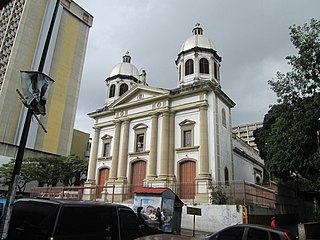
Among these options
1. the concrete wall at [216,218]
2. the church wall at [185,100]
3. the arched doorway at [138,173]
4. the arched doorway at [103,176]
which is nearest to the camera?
the concrete wall at [216,218]

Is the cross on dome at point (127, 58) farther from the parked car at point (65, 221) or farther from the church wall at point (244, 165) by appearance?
the parked car at point (65, 221)

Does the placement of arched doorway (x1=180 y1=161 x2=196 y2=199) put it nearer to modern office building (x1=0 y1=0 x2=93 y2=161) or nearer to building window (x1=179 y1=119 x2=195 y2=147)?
building window (x1=179 y1=119 x2=195 y2=147)

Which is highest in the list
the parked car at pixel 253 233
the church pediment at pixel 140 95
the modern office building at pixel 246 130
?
the modern office building at pixel 246 130

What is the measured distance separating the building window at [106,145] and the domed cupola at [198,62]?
9813mm

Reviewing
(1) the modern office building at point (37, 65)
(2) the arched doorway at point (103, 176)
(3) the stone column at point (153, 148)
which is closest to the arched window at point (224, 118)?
(3) the stone column at point (153, 148)

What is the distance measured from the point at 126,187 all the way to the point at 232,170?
9.95 meters

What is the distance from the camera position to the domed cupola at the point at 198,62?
85.7ft

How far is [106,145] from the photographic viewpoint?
29.4 meters

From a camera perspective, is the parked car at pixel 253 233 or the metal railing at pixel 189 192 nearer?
the parked car at pixel 253 233

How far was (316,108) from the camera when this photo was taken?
16.5m

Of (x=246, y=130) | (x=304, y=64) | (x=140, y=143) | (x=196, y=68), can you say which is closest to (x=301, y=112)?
(x=304, y=64)

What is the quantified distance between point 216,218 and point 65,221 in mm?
12284

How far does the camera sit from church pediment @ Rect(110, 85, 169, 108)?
25859 millimetres

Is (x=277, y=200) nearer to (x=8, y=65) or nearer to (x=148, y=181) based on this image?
(x=148, y=181)
